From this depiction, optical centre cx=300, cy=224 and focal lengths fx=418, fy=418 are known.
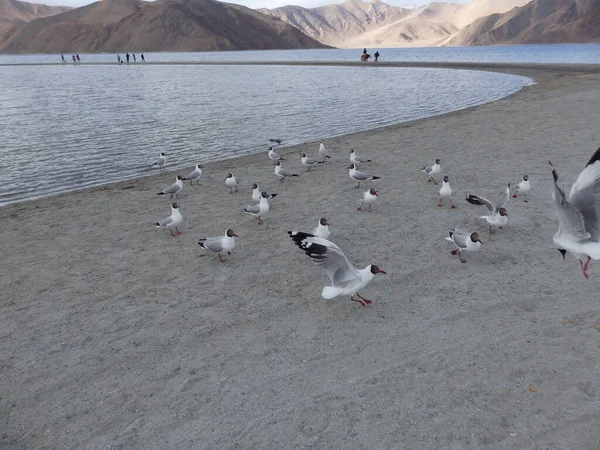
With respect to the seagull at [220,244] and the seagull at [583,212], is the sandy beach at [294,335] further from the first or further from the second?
the seagull at [583,212]

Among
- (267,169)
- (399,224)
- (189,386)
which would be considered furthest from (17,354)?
(267,169)

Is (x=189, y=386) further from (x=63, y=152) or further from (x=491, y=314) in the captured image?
(x=63, y=152)

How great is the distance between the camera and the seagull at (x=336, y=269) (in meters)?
6.66

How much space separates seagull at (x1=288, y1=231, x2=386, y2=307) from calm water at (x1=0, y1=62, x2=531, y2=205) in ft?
43.1

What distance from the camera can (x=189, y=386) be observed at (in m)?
5.75

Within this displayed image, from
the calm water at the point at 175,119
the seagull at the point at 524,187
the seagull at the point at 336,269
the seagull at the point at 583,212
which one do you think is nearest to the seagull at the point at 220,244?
the seagull at the point at 336,269

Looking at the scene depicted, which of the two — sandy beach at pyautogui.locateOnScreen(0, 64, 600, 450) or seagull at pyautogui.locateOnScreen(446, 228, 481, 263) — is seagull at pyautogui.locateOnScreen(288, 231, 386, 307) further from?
seagull at pyautogui.locateOnScreen(446, 228, 481, 263)

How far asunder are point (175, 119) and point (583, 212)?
2955 cm

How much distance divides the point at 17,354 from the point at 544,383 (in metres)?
7.65

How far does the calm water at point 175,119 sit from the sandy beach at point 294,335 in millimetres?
7963

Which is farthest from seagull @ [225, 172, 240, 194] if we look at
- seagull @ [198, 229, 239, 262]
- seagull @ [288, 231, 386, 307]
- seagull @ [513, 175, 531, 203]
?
seagull @ [513, 175, 531, 203]

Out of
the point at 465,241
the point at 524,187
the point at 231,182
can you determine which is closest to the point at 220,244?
the point at 465,241

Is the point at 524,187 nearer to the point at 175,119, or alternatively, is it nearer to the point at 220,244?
the point at 220,244

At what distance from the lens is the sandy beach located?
5.05 m
